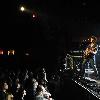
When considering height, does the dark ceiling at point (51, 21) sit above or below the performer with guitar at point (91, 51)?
above

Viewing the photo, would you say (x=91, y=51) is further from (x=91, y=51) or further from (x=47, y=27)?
(x=47, y=27)

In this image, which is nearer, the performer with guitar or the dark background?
the performer with guitar

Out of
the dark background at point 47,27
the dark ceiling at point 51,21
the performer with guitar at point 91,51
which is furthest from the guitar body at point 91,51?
the dark ceiling at point 51,21

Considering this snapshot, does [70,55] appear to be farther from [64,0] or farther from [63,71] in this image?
[64,0]

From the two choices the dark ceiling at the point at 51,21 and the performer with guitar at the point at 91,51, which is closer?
the performer with guitar at the point at 91,51

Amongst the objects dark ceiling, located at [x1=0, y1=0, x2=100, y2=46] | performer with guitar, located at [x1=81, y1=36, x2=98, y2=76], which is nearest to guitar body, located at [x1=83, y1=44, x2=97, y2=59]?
performer with guitar, located at [x1=81, y1=36, x2=98, y2=76]

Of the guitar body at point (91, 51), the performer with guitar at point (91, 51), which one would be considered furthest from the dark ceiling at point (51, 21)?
the guitar body at point (91, 51)

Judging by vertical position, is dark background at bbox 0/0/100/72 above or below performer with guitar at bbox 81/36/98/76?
above

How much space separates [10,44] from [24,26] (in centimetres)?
306

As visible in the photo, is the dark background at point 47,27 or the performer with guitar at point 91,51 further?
the dark background at point 47,27

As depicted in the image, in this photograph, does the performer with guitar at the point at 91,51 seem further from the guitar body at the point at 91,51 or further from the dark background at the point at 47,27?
the dark background at the point at 47,27

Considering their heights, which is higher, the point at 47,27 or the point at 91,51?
the point at 47,27

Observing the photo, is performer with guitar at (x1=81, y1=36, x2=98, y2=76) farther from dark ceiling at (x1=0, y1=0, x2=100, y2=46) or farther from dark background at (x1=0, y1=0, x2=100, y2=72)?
dark ceiling at (x1=0, y1=0, x2=100, y2=46)

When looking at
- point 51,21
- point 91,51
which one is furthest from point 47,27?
point 91,51
